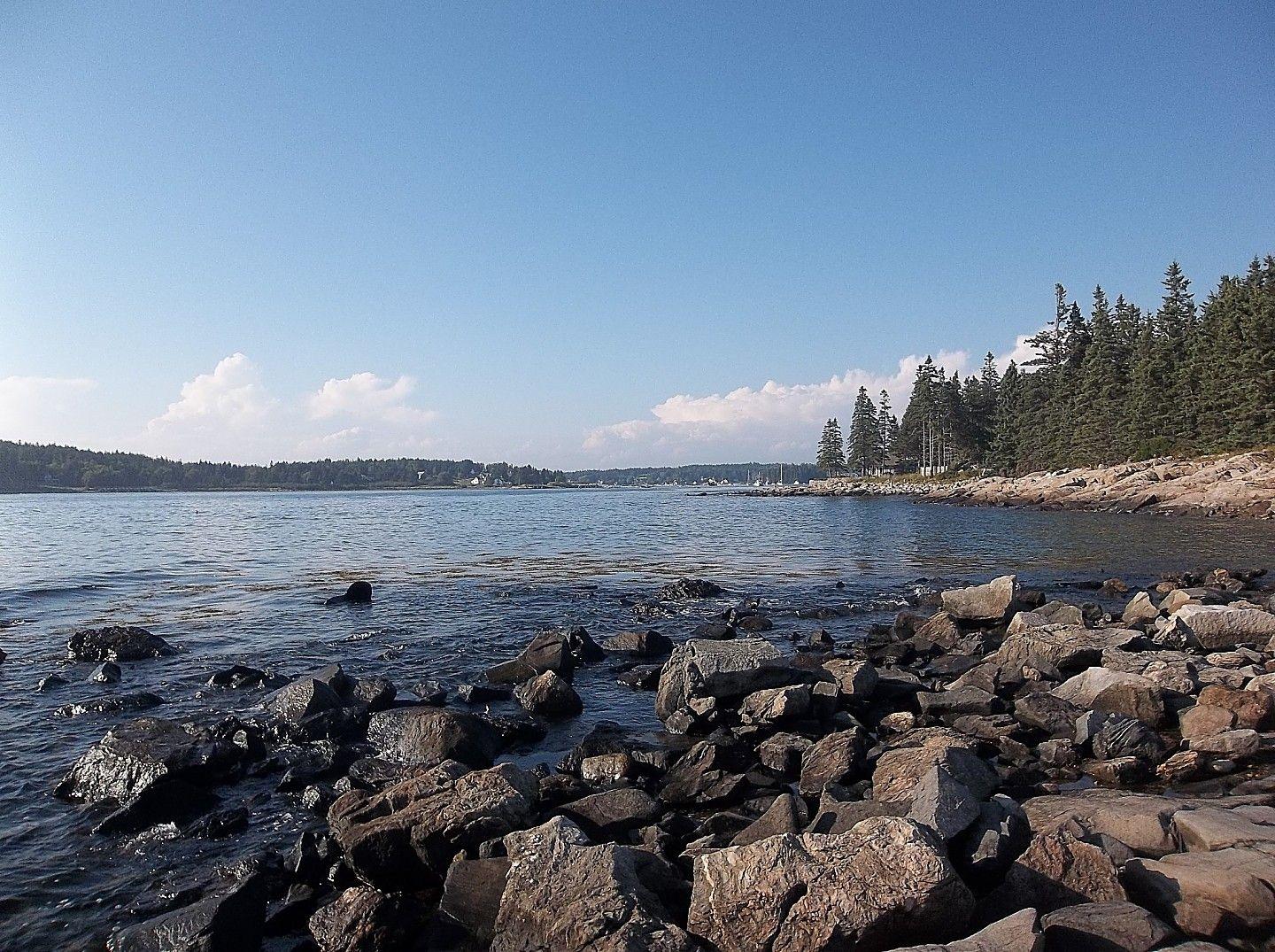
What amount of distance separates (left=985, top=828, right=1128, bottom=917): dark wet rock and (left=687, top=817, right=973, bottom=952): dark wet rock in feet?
2.81

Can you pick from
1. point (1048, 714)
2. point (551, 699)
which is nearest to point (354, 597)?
point (551, 699)

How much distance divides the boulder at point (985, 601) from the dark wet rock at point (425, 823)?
15.0 meters

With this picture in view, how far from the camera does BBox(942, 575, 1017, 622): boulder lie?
1908 centimetres

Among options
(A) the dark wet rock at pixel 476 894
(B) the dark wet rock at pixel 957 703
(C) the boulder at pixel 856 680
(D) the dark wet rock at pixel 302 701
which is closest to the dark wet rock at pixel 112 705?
(D) the dark wet rock at pixel 302 701

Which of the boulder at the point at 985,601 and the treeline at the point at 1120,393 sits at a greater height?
the treeline at the point at 1120,393

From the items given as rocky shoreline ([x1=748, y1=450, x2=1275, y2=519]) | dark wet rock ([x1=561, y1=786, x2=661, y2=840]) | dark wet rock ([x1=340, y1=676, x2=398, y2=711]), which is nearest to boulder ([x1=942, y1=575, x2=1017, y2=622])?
dark wet rock ([x1=561, y1=786, x2=661, y2=840])

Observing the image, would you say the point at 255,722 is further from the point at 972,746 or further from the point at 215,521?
the point at 215,521

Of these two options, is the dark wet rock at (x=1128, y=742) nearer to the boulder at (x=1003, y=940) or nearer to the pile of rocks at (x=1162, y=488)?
the boulder at (x=1003, y=940)

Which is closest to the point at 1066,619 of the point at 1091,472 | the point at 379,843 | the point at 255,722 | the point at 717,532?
the point at 379,843

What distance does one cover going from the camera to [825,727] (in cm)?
1159

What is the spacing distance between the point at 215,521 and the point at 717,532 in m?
55.4

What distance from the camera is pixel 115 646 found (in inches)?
691

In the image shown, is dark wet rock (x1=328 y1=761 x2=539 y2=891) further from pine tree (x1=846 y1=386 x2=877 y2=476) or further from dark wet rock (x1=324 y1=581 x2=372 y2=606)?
pine tree (x1=846 y1=386 x2=877 y2=476)

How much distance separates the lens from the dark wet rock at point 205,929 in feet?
20.8
